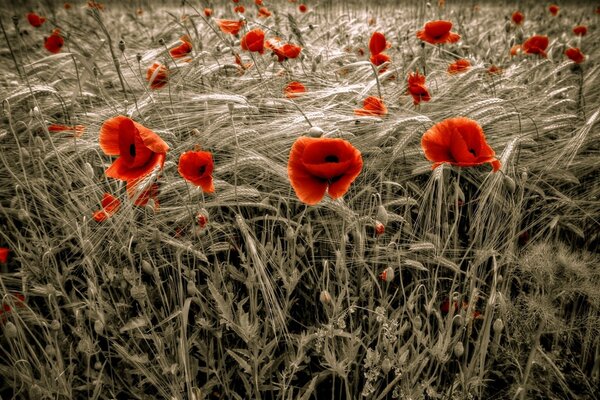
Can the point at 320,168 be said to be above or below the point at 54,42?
below

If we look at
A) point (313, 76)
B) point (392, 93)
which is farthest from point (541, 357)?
point (313, 76)

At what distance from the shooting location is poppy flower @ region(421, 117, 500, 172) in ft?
3.30

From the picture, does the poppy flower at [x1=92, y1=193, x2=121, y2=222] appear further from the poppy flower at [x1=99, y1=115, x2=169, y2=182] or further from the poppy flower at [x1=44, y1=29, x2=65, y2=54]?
the poppy flower at [x1=44, y1=29, x2=65, y2=54]

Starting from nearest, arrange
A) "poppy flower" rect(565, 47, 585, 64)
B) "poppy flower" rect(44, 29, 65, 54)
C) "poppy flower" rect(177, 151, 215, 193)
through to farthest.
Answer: "poppy flower" rect(177, 151, 215, 193) → "poppy flower" rect(565, 47, 585, 64) → "poppy flower" rect(44, 29, 65, 54)

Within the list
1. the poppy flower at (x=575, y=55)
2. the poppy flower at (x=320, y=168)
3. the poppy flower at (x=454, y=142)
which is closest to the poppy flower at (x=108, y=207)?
the poppy flower at (x=320, y=168)

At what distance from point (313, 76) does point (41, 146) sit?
1244 mm

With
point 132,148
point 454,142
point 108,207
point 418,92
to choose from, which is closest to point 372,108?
point 418,92

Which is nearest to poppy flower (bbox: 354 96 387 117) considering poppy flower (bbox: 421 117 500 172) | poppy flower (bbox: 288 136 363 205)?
poppy flower (bbox: 421 117 500 172)

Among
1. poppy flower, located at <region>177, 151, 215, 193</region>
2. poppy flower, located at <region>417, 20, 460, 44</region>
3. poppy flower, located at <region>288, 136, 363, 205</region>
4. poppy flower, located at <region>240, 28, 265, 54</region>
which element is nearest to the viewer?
poppy flower, located at <region>288, 136, 363, 205</region>

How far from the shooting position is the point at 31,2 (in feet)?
23.5

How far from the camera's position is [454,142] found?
101 centimetres

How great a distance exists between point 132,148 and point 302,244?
24.8 inches

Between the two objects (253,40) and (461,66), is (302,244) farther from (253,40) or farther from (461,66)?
(461,66)

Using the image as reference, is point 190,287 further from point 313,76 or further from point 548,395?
point 313,76
